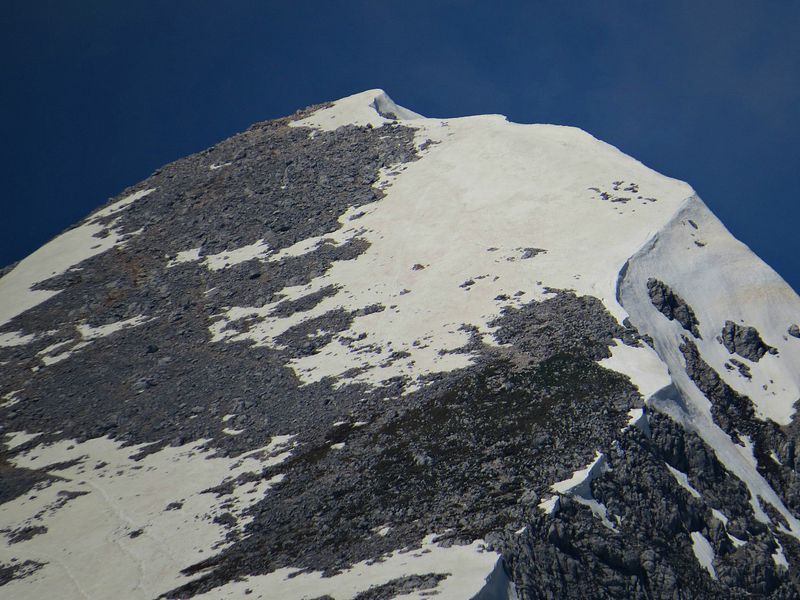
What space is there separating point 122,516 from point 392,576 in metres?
20.7

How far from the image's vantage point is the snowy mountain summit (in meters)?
45.7

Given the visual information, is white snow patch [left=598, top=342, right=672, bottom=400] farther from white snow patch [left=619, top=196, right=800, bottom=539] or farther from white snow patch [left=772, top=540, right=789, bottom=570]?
white snow patch [left=772, top=540, right=789, bottom=570]

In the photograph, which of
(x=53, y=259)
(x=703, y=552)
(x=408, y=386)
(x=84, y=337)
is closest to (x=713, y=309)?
(x=408, y=386)

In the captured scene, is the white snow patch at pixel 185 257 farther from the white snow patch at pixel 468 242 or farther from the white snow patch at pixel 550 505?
the white snow patch at pixel 550 505

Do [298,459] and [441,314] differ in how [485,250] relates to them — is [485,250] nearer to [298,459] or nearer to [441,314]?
[441,314]

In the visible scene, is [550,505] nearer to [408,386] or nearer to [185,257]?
[408,386]

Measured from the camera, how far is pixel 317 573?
4334 cm

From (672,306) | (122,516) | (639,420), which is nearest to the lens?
(639,420)

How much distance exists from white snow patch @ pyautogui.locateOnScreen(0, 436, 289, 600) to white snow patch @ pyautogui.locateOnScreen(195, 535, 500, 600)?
5482 mm

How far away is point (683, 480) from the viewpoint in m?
50.5

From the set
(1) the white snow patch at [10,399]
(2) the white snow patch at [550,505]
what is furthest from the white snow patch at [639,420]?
(1) the white snow patch at [10,399]

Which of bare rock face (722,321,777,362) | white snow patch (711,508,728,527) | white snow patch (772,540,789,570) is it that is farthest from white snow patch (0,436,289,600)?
bare rock face (722,321,777,362)

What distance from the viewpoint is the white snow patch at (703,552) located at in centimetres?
4672

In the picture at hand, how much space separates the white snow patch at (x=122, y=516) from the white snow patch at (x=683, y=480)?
784 inches
